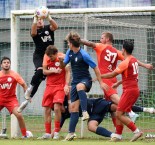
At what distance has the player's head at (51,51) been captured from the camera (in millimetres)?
16297

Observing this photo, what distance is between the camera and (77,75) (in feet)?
51.1

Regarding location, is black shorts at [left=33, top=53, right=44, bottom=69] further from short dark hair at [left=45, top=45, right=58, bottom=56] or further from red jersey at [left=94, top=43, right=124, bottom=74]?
red jersey at [left=94, top=43, right=124, bottom=74]

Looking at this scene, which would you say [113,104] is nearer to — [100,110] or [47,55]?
[100,110]

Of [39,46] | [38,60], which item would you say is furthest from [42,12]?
[38,60]

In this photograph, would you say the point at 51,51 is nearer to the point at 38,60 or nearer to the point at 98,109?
the point at 38,60

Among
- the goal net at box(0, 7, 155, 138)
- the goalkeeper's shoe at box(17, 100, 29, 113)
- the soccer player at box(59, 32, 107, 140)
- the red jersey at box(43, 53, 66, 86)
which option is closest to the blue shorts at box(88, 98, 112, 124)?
the soccer player at box(59, 32, 107, 140)

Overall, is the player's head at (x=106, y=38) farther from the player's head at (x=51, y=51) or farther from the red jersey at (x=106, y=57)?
the player's head at (x=51, y=51)

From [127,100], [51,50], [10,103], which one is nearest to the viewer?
[127,100]

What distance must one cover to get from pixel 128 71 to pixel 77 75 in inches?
38.8

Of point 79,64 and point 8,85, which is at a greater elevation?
point 79,64

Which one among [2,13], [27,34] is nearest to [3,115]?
[27,34]

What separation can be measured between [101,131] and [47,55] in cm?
198

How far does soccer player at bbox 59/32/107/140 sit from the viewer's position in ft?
50.3

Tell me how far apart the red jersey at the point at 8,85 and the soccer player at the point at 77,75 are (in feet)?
6.42
